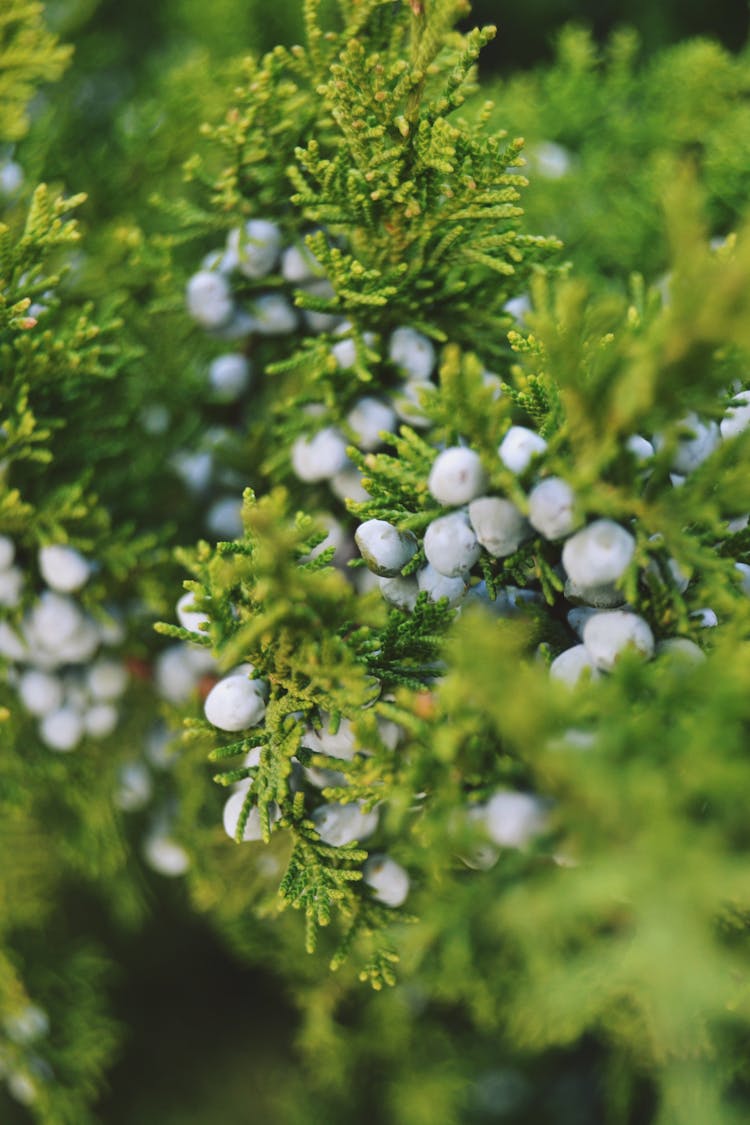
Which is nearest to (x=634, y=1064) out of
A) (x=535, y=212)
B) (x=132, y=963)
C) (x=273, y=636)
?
(x=273, y=636)

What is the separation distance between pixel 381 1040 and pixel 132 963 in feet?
2.42

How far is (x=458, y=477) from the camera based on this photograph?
29.2 inches

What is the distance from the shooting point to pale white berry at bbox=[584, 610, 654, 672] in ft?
2.43

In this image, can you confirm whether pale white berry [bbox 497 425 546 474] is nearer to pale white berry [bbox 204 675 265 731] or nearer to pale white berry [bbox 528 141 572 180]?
pale white berry [bbox 204 675 265 731]

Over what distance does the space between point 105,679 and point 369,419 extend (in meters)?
0.56

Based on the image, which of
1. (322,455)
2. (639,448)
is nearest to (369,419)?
(322,455)

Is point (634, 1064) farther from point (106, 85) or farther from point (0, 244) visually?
point (106, 85)

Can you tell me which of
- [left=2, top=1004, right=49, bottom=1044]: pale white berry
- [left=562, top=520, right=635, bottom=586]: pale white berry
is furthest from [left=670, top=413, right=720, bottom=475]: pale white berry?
[left=2, top=1004, right=49, bottom=1044]: pale white berry

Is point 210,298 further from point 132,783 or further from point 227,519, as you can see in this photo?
point 132,783

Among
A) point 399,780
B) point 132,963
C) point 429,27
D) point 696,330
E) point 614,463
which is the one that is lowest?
point 132,963

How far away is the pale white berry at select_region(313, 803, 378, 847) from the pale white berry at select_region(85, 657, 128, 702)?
45 centimetres

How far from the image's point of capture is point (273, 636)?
32.7 inches

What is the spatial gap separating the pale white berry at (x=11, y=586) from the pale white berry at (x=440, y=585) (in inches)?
21.5

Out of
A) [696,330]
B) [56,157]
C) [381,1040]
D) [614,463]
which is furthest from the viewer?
[381,1040]
